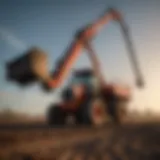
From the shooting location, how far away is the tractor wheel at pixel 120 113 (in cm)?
574

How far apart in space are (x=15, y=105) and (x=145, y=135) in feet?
5.41

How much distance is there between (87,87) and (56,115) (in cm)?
65

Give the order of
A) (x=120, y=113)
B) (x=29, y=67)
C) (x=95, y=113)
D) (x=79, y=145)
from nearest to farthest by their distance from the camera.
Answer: (x=79, y=145) → (x=29, y=67) → (x=95, y=113) → (x=120, y=113)

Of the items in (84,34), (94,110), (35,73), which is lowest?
(94,110)

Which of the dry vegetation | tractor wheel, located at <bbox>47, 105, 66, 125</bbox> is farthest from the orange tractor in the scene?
the dry vegetation

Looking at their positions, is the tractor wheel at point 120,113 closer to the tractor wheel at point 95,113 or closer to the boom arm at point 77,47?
the tractor wheel at point 95,113

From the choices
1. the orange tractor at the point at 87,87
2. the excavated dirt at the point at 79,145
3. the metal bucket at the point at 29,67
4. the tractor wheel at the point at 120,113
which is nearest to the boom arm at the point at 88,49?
the orange tractor at the point at 87,87

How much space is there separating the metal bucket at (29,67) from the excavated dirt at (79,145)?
798 mm

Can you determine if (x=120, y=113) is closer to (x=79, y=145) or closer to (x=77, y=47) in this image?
(x=77, y=47)

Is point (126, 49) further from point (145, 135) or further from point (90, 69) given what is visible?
point (145, 135)

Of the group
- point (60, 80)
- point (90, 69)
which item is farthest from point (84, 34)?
point (60, 80)

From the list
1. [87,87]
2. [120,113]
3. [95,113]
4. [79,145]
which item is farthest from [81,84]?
[79,145]

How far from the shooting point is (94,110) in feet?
17.2

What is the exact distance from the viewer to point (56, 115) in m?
5.45
